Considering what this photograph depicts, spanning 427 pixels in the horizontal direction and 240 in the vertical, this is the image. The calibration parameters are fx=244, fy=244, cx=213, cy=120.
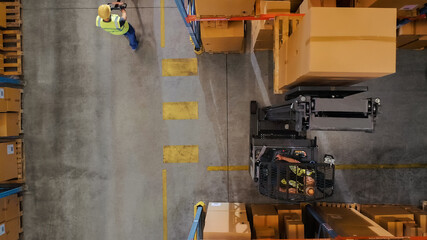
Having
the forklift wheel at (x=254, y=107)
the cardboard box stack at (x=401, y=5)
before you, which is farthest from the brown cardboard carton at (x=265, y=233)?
the cardboard box stack at (x=401, y=5)

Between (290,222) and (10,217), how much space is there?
6.00 m

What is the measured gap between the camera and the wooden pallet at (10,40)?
5.71m

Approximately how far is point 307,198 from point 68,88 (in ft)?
18.6

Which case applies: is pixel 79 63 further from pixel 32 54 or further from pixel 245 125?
pixel 245 125

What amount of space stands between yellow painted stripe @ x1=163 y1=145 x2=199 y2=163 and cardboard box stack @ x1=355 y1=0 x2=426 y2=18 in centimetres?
411

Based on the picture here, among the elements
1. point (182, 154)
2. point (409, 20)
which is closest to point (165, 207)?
point (182, 154)

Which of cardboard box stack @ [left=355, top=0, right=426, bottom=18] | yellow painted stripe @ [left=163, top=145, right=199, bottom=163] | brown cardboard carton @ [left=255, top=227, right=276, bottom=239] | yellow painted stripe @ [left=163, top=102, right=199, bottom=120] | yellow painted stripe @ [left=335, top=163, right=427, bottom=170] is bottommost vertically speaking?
brown cardboard carton @ [left=255, top=227, right=276, bottom=239]

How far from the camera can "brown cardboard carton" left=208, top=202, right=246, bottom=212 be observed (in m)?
5.00

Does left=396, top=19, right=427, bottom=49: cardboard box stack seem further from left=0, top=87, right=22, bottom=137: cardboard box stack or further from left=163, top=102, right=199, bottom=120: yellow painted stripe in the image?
left=0, top=87, right=22, bottom=137: cardboard box stack

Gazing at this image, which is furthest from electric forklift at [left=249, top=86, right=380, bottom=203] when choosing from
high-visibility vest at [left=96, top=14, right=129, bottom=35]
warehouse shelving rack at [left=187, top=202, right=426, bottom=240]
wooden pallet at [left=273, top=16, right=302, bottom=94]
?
high-visibility vest at [left=96, top=14, right=129, bottom=35]

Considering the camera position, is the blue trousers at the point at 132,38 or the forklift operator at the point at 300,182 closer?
the forklift operator at the point at 300,182

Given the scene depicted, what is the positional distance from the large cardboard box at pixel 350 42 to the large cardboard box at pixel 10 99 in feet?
20.1

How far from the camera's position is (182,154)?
18.6ft

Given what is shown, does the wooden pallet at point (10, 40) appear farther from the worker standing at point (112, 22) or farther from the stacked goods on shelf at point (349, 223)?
the stacked goods on shelf at point (349, 223)
